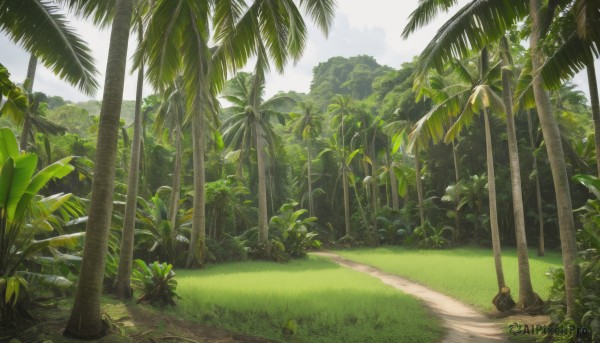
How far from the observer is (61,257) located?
6.38 meters

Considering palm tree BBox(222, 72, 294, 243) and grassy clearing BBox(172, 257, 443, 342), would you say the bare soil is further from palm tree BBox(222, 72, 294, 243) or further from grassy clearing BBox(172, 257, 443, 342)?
palm tree BBox(222, 72, 294, 243)

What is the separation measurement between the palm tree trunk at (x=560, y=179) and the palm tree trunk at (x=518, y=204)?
330 cm

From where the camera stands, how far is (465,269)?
1545cm

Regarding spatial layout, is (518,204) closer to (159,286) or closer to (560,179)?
(560,179)

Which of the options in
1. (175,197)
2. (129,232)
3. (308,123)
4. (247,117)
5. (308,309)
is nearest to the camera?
(308,309)

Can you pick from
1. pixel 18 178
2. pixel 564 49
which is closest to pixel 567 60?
pixel 564 49

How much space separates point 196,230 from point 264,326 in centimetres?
875

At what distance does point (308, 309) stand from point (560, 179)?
570cm

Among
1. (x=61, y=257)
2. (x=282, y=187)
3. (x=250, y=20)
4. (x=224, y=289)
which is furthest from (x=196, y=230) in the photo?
(x=282, y=187)

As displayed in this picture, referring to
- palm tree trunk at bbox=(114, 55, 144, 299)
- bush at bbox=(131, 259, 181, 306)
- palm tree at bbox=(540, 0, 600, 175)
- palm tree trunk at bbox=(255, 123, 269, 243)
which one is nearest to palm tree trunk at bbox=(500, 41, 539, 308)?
palm tree at bbox=(540, 0, 600, 175)

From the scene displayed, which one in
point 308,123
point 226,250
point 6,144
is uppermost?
point 308,123

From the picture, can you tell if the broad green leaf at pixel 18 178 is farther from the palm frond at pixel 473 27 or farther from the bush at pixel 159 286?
the palm frond at pixel 473 27

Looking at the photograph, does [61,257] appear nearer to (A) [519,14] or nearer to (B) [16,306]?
(B) [16,306]

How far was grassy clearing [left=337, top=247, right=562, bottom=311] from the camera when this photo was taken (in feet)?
38.3
